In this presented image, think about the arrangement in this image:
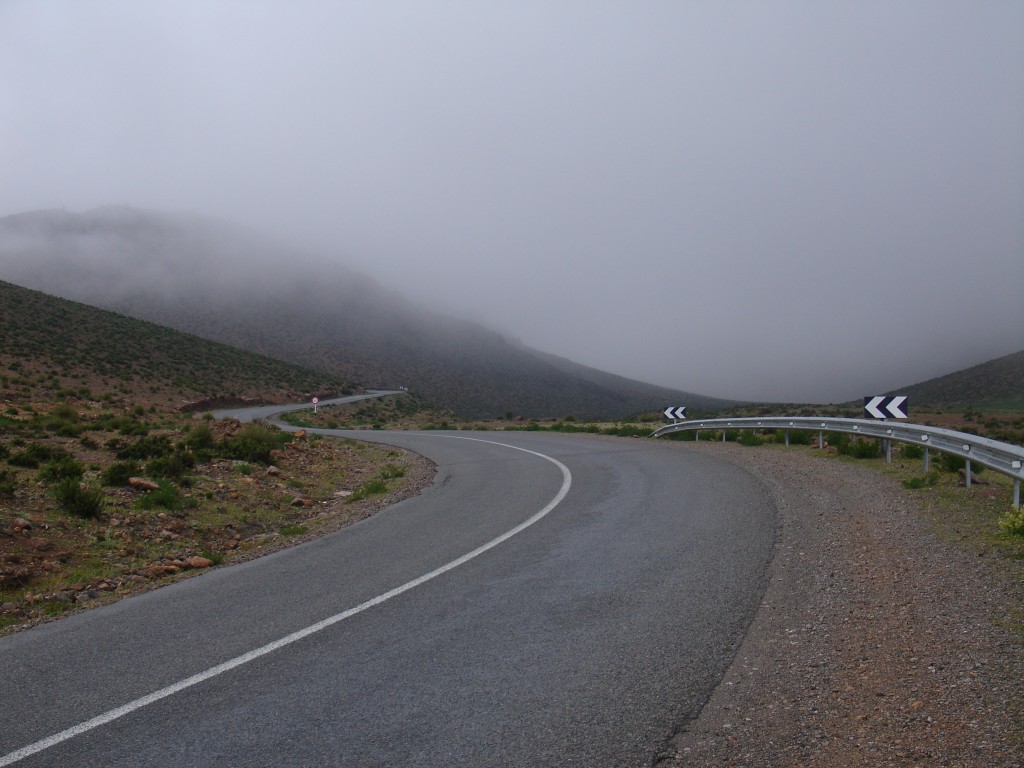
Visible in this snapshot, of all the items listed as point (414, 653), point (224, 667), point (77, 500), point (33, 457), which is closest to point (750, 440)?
point (77, 500)

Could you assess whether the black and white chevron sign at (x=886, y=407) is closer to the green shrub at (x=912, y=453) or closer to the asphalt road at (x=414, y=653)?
the green shrub at (x=912, y=453)

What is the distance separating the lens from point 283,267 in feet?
462

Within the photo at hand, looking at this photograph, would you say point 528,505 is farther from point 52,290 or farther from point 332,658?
point 52,290

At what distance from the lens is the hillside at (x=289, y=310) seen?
98.6m

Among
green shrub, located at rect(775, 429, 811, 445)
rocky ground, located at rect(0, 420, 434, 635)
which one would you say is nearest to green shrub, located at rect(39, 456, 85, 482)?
rocky ground, located at rect(0, 420, 434, 635)

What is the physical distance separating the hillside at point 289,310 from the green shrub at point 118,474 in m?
66.2

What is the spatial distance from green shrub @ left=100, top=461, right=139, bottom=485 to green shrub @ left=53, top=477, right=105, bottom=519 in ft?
5.59

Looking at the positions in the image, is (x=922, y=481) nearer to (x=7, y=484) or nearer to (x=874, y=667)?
(x=874, y=667)

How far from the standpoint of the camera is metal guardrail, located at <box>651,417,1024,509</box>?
8945mm

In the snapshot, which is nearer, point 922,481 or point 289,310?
point 922,481

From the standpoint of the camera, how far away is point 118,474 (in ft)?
44.1

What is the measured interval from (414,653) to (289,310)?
4611 inches

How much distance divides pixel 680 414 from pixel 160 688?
24018 mm

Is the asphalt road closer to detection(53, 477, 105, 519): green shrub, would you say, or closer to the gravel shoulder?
the gravel shoulder
